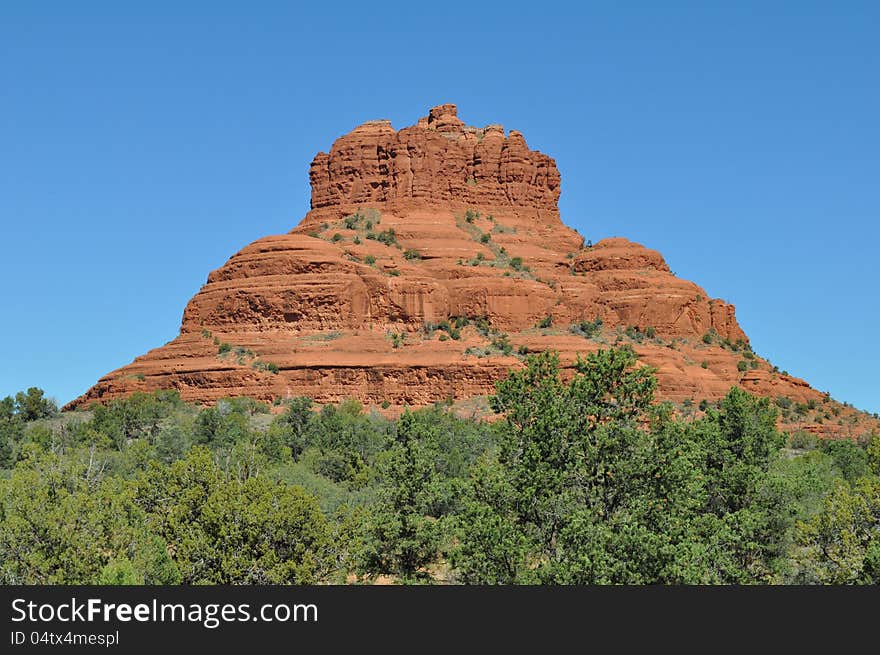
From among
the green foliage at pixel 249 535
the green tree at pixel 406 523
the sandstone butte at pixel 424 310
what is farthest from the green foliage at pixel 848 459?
the green foliage at pixel 249 535

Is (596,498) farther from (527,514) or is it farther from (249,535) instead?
(249,535)

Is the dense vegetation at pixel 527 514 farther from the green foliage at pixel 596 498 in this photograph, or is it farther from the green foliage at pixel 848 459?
the green foliage at pixel 848 459

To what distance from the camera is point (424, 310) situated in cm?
13000

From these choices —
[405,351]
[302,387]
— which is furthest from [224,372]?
[405,351]

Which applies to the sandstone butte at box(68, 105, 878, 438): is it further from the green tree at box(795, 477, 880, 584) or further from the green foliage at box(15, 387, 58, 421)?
the green tree at box(795, 477, 880, 584)

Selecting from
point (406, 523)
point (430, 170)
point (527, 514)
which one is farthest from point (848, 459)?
point (430, 170)

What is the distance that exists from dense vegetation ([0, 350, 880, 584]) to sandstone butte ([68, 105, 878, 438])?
64.3 meters

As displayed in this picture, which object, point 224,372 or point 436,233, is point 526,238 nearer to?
point 436,233

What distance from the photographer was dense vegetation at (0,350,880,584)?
1522 inches

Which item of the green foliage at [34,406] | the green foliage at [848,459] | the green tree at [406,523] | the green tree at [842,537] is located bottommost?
the green tree at [842,537]

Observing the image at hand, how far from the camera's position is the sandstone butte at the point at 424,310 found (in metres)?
121

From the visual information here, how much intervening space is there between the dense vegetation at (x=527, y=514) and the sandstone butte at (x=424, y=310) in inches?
2533

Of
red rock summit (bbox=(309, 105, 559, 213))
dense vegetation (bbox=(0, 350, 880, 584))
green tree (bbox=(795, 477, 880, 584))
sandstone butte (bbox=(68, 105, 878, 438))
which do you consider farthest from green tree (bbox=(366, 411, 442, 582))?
red rock summit (bbox=(309, 105, 559, 213))

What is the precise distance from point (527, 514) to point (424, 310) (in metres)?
89.7
